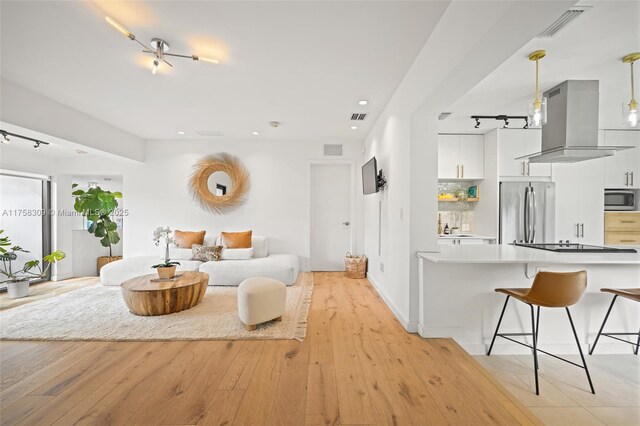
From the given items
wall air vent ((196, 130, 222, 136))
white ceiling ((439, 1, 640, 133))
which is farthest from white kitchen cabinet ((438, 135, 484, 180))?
wall air vent ((196, 130, 222, 136))

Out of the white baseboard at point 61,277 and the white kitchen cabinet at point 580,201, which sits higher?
the white kitchen cabinet at point 580,201

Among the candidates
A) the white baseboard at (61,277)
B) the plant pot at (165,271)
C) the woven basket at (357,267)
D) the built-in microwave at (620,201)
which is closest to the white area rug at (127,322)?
the plant pot at (165,271)

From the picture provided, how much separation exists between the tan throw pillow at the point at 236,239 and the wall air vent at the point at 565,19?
15.0 ft

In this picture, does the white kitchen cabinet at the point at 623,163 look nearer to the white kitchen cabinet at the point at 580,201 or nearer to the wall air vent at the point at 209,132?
the white kitchen cabinet at the point at 580,201

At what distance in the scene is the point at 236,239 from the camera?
5164 mm

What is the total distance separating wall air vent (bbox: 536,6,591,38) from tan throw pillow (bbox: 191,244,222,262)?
4.74 m

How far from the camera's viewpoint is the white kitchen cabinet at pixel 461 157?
4.85m

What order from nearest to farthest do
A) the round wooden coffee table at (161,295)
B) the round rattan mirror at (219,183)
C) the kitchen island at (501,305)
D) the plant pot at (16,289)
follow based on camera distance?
the kitchen island at (501,305) → the round wooden coffee table at (161,295) → the plant pot at (16,289) → the round rattan mirror at (219,183)

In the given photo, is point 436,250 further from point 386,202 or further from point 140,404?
point 140,404

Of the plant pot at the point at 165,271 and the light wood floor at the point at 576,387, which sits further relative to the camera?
the plant pot at the point at 165,271

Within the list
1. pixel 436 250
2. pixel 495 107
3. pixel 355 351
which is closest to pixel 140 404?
pixel 355 351

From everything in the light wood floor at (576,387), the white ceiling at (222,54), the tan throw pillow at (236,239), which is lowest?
the light wood floor at (576,387)

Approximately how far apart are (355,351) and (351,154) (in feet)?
12.9

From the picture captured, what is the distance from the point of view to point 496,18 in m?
1.52
